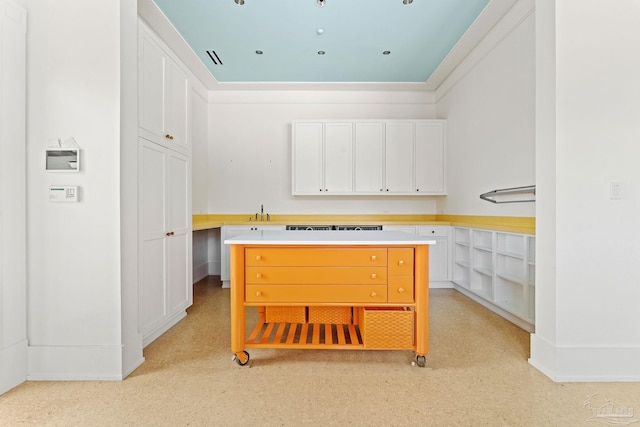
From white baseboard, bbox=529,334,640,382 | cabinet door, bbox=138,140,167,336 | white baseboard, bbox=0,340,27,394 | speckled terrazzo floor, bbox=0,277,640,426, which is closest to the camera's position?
speckled terrazzo floor, bbox=0,277,640,426

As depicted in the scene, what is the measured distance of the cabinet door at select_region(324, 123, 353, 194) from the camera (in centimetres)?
436

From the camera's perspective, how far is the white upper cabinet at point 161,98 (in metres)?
2.24

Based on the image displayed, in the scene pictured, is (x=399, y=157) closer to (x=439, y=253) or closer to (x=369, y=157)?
(x=369, y=157)

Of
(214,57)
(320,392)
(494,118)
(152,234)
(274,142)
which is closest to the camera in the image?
(320,392)

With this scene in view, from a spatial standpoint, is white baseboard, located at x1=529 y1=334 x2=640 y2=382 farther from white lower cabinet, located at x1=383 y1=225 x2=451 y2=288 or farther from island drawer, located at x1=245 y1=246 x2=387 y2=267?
white lower cabinet, located at x1=383 y1=225 x2=451 y2=288

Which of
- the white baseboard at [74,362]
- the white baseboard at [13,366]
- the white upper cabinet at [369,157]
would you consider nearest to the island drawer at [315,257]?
the white baseboard at [74,362]

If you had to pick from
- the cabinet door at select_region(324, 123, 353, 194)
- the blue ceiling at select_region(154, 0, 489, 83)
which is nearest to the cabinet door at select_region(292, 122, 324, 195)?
the cabinet door at select_region(324, 123, 353, 194)

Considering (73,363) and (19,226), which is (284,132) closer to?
(19,226)

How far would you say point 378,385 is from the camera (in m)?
1.75

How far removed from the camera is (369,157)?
4.38 meters

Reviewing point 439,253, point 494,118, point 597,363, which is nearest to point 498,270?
point 439,253

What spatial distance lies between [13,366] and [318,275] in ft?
6.39

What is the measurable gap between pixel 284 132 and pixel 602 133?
12.7 feet

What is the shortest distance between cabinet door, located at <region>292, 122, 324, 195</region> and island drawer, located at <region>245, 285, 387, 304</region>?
8.66 feet
